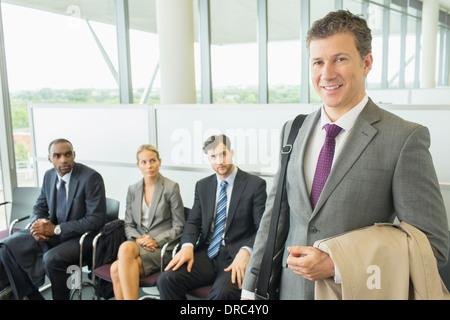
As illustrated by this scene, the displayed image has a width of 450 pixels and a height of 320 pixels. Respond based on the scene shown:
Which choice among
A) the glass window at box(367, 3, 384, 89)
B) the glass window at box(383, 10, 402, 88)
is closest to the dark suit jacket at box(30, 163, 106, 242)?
the glass window at box(367, 3, 384, 89)

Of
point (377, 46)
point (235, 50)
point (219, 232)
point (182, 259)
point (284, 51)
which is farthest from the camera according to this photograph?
point (377, 46)

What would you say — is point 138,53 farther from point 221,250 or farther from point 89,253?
point 221,250

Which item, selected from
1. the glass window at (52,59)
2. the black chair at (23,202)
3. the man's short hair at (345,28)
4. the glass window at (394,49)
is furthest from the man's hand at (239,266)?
the glass window at (394,49)

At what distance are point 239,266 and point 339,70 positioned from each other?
1.64 m

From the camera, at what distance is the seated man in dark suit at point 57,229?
303 cm

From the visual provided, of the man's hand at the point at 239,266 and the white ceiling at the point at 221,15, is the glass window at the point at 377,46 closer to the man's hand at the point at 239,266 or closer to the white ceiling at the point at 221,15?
the white ceiling at the point at 221,15

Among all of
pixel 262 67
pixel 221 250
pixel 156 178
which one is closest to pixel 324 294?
pixel 221 250

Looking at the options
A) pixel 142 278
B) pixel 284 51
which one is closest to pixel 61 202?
pixel 142 278

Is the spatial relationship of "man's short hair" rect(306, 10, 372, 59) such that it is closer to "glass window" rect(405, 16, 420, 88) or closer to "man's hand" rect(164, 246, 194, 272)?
"man's hand" rect(164, 246, 194, 272)

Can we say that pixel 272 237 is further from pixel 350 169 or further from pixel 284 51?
pixel 284 51

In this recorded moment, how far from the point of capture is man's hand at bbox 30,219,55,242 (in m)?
3.15

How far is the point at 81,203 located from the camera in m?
3.27

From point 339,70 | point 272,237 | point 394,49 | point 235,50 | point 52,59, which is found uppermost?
point 394,49

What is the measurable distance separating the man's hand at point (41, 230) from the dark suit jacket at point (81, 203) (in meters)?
0.12
